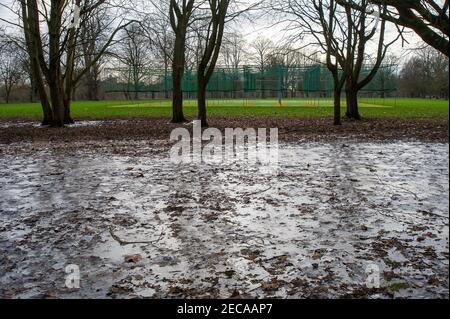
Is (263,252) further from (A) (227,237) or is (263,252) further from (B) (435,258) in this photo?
(B) (435,258)

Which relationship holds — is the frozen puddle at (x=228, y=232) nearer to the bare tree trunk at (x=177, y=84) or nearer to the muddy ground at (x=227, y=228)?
the muddy ground at (x=227, y=228)

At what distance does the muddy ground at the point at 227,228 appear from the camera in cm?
380

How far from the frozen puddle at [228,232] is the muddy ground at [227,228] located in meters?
0.02

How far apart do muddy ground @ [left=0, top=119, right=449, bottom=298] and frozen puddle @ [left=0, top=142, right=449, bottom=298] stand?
2cm

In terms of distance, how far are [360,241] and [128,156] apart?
768 centimetres

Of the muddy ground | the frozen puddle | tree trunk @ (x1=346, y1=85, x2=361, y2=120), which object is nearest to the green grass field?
tree trunk @ (x1=346, y1=85, x2=361, y2=120)

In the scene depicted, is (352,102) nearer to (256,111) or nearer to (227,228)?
(256,111)

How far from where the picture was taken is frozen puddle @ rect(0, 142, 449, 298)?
3789mm

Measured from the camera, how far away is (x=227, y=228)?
529 centimetres

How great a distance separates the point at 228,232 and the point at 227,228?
0.15m

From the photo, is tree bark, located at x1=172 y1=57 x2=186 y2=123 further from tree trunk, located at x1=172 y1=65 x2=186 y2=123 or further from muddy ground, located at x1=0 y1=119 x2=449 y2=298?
muddy ground, located at x1=0 y1=119 x2=449 y2=298

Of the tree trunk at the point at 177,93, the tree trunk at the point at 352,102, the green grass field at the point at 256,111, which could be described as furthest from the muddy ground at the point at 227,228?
the green grass field at the point at 256,111

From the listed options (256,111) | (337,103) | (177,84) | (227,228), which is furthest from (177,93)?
(227,228)
